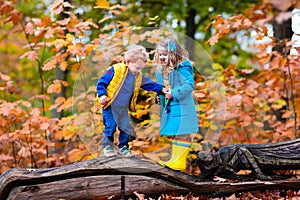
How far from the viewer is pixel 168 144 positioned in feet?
10.4

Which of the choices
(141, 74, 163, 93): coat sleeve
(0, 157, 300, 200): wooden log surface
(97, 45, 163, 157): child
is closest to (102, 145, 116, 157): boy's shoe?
(0, 157, 300, 200): wooden log surface

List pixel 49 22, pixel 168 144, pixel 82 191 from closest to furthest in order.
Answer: pixel 168 144, pixel 82 191, pixel 49 22

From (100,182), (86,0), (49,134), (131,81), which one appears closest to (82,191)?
(100,182)

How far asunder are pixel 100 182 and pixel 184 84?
1241 millimetres

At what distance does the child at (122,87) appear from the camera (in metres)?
2.79

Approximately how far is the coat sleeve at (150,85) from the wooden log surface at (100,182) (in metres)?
0.72

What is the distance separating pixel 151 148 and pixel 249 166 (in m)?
0.99

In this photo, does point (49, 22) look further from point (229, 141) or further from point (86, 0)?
point (229, 141)

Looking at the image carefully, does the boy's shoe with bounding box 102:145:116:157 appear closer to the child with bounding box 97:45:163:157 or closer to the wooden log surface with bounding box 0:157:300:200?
the wooden log surface with bounding box 0:157:300:200

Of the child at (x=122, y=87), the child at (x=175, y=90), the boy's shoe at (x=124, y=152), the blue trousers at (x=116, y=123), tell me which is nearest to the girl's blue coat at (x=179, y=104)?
the child at (x=175, y=90)

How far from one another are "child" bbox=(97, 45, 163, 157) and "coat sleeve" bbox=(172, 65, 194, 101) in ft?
0.45

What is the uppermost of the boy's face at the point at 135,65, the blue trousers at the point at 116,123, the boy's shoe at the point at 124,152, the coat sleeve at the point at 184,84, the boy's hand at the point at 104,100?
the boy's face at the point at 135,65

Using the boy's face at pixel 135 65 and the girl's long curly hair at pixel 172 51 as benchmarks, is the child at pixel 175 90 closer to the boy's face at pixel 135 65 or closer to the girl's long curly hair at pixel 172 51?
the girl's long curly hair at pixel 172 51

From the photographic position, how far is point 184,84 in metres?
2.92
